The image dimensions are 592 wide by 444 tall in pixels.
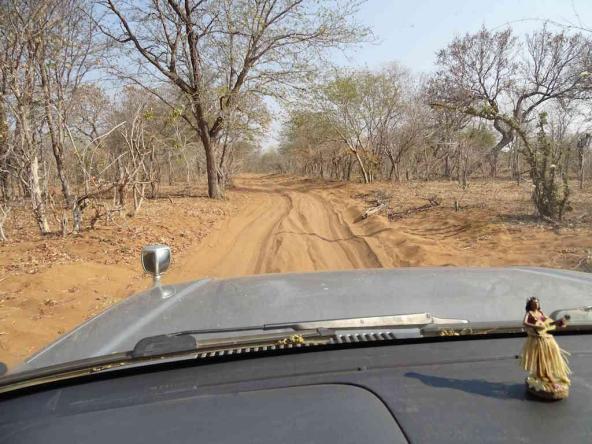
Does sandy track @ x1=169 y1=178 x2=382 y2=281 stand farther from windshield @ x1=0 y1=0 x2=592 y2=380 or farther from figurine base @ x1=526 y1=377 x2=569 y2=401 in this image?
figurine base @ x1=526 y1=377 x2=569 y2=401

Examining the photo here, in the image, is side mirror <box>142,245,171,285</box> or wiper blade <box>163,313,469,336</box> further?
side mirror <box>142,245,171,285</box>

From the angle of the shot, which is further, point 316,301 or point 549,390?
point 316,301

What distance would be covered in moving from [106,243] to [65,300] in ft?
11.7

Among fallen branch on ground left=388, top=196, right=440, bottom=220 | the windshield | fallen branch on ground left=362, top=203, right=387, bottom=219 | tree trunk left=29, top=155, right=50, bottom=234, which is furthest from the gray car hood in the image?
fallen branch on ground left=362, top=203, right=387, bottom=219

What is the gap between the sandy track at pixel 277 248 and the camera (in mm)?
8836

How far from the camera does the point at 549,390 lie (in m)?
1.29

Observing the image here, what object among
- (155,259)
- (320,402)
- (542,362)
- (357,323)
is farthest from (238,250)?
(542,362)

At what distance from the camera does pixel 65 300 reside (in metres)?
6.88

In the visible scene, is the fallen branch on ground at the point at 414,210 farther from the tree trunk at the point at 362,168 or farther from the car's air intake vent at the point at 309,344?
the tree trunk at the point at 362,168

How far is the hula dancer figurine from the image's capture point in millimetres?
1287

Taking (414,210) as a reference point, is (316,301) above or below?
above

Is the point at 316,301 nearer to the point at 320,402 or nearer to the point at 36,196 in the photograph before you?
the point at 320,402

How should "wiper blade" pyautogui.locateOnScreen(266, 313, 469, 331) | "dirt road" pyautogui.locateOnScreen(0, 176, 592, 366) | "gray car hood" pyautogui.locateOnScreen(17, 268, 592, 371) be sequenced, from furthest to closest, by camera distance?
"dirt road" pyautogui.locateOnScreen(0, 176, 592, 366) < "gray car hood" pyautogui.locateOnScreen(17, 268, 592, 371) < "wiper blade" pyautogui.locateOnScreen(266, 313, 469, 331)

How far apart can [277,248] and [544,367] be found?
9.18 meters
